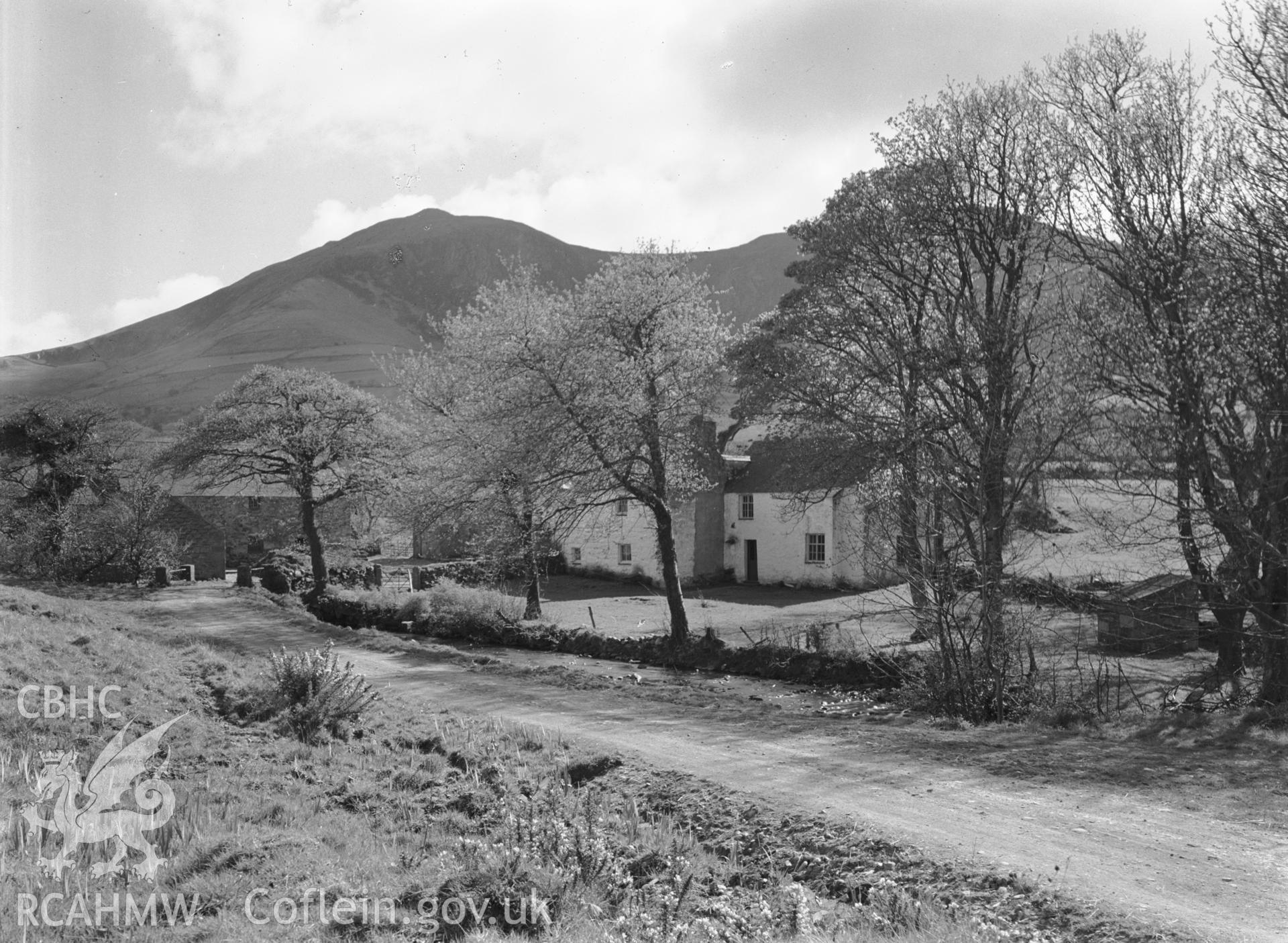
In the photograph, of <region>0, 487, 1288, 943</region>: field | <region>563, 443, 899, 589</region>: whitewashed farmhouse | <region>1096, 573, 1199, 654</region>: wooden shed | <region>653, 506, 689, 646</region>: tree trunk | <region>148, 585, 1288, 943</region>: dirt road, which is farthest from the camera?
<region>563, 443, 899, 589</region>: whitewashed farmhouse

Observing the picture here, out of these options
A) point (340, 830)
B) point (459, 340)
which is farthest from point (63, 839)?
point (459, 340)

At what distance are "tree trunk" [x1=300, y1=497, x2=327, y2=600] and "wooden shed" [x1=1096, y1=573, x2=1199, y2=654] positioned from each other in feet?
85.6

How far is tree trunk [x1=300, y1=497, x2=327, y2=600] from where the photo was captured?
34.4 meters

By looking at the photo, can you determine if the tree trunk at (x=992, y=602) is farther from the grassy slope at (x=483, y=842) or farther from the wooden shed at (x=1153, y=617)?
the grassy slope at (x=483, y=842)

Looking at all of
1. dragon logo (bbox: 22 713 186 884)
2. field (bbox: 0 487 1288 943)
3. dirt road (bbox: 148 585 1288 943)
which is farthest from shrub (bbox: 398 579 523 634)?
dragon logo (bbox: 22 713 186 884)

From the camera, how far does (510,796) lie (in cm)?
845

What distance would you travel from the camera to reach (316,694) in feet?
36.0

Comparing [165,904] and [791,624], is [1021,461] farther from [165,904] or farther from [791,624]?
[165,904]

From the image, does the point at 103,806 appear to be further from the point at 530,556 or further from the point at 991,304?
the point at 530,556

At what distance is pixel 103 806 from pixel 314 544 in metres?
29.7

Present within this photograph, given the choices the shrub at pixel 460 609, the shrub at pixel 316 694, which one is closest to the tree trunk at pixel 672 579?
the shrub at pixel 460 609

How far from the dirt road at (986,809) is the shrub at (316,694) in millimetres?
2555

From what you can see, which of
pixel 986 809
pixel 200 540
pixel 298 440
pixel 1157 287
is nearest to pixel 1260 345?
pixel 1157 287

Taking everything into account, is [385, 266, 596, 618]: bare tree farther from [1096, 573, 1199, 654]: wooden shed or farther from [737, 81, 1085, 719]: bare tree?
[1096, 573, 1199, 654]: wooden shed
